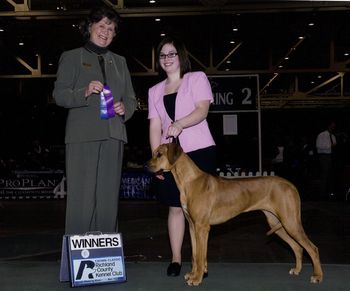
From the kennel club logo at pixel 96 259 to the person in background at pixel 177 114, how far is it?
1.83 feet

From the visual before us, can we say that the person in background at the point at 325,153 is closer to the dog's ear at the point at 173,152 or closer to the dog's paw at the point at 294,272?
the dog's paw at the point at 294,272

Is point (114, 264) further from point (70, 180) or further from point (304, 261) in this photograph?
point (304, 261)

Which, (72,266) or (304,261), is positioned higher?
(72,266)

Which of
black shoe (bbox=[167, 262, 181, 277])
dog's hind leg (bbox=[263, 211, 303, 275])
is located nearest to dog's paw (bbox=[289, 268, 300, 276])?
dog's hind leg (bbox=[263, 211, 303, 275])

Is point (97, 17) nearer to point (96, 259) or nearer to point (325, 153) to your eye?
point (96, 259)

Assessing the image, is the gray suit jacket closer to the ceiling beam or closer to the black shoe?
the black shoe

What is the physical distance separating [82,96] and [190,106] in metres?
0.88

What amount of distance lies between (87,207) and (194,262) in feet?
3.05

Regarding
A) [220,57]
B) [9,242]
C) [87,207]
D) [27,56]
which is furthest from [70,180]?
[220,57]

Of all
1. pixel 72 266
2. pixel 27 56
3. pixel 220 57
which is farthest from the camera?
pixel 220 57

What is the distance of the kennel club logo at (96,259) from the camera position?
422 cm

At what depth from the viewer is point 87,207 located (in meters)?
4.41

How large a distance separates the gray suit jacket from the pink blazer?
1.40 ft

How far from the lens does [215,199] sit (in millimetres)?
4395
